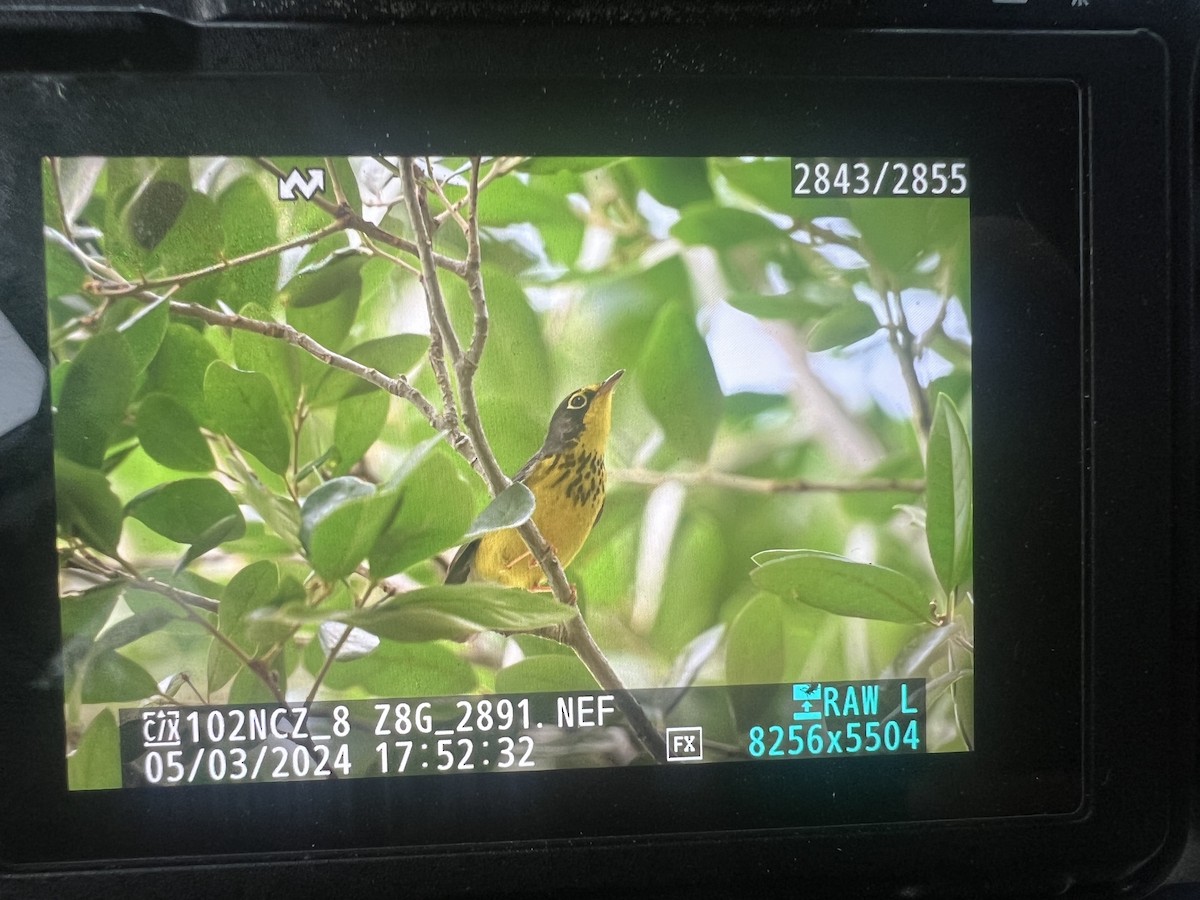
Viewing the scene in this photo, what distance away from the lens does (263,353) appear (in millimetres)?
417

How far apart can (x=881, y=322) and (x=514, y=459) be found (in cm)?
20

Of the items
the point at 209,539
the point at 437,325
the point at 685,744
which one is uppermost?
the point at 437,325

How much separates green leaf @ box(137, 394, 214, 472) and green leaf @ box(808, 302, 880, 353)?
A: 0.32 metres

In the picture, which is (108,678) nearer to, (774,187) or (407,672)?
(407,672)

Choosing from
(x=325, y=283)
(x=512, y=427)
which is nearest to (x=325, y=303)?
(x=325, y=283)

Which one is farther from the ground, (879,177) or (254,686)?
(879,177)

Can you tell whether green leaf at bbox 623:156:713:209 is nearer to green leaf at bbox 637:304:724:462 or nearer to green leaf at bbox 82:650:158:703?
green leaf at bbox 637:304:724:462

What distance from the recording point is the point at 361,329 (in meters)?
0.42

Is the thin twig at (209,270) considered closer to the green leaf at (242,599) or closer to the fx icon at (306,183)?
the fx icon at (306,183)

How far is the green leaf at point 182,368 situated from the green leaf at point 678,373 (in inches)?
8.6

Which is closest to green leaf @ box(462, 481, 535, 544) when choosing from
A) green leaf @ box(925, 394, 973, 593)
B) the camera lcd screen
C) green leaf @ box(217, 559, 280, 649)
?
the camera lcd screen

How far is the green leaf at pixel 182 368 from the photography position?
41 cm

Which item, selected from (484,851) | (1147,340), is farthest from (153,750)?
(1147,340)

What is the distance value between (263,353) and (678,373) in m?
0.21
